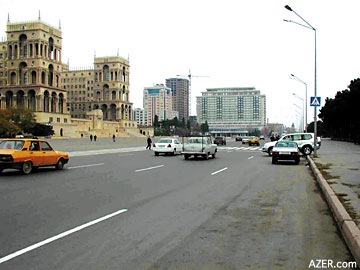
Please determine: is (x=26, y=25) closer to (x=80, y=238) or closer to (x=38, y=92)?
(x=38, y=92)

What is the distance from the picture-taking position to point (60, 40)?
11100 cm

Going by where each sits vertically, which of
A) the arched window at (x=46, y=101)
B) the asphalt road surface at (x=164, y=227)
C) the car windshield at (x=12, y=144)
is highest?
the arched window at (x=46, y=101)

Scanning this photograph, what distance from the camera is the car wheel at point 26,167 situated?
15489 mm

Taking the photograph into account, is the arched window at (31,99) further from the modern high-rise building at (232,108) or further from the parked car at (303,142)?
the modern high-rise building at (232,108)

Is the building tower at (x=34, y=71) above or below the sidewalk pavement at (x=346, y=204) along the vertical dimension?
above

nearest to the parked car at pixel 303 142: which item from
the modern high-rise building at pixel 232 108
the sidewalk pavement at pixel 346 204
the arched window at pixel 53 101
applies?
the sidewalk pavement at pixel 346 204

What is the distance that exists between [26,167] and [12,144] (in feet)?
3.96

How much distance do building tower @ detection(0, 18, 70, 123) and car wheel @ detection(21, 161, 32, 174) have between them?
87.3 metres

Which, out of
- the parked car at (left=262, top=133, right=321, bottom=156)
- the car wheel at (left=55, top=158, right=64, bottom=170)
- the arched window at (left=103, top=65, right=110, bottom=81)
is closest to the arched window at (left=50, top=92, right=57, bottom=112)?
the arched window at (left=103, top=65, right=110, bottom=81)

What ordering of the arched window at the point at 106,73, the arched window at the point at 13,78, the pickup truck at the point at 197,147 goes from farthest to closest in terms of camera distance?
the arched window at the point at 106,73
the arched window at the point at 13,78
the pickup truck at the point at 197,147

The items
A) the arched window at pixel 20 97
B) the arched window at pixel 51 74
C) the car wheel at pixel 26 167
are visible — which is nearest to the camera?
the car wheel at pixel 26 167

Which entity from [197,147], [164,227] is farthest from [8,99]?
[164,227]

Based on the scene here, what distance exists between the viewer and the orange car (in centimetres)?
1502

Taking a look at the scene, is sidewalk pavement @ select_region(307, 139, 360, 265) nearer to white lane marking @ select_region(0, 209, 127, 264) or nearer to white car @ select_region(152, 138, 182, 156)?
white lane marking @ select_region(0, 209, 127, 264)
